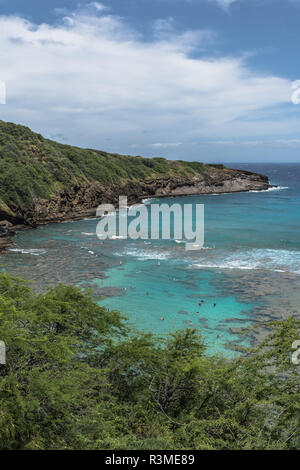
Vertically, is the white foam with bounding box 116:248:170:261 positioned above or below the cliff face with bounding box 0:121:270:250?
below

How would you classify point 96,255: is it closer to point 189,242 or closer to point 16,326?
point 189,242

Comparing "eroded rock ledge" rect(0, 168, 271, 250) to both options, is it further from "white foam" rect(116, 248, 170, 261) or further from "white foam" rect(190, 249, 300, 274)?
"white foam" rect(190, 249, 300, 274)

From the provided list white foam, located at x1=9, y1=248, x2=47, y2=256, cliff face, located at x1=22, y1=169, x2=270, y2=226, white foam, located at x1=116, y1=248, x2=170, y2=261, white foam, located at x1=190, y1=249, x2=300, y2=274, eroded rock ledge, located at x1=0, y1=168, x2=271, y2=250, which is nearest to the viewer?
white foam, located at x1=190, y1=249, x2=300, y2=274

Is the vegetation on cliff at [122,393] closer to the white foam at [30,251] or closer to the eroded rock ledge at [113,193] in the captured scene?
the white foam at [30,251]

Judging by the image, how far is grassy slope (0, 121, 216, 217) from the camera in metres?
72.5

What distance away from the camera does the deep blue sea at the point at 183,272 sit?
100 ft

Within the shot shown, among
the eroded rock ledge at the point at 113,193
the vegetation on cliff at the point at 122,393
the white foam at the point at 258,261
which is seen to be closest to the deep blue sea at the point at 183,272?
the white foam at the point at 258,261

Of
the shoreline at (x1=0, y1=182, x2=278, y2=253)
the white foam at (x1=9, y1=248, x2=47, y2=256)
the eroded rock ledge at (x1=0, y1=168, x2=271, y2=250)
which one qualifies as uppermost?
the eroded rock ledge at (x1=0, y1=168, x2=271, y2=250)

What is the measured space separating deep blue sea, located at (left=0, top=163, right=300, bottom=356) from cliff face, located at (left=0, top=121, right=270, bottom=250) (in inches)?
254

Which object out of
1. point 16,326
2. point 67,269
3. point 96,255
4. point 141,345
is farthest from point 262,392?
point 96,255

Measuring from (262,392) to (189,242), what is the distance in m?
42.1

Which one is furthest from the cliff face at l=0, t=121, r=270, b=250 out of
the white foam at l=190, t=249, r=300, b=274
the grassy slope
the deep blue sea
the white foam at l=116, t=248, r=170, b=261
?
the white foam at l=190, t=249, r=300, b=274

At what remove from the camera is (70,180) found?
3433 inches

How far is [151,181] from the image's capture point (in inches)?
4712
